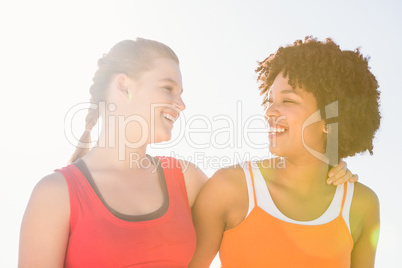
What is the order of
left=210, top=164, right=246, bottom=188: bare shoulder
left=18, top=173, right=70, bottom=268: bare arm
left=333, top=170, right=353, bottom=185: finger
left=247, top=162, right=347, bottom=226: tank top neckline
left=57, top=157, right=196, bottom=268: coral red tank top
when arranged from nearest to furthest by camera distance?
left=18, top=173, right=70, bottom=268: bare arm
left=57, top=157, right=196, bottom=268: coral red tank top
left=247, top=162, right=347, bottom=226: tank top neckline
left=210, top=164, right=246, bottom=188: bare shoulder
left=333, top=170, right=353, bottom=185: finger

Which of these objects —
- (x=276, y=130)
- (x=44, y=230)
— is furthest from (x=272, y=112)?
(x=44, y=230)

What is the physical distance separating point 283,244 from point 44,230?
5.86ft

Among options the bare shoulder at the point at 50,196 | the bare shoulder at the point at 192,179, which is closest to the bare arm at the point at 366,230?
the bare shoulder at the point at 192,179

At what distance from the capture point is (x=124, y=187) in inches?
113

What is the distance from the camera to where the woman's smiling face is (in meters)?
3.21

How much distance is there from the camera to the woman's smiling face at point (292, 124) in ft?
10.5

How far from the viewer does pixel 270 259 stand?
2.95 m

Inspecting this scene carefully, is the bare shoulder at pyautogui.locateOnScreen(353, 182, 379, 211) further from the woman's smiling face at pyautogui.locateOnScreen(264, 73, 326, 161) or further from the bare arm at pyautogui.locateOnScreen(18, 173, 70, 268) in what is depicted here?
the bare arm at pyautogui.locateOnScreen(18, 173, 70, 268)

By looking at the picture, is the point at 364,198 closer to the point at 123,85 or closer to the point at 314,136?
the point at 314,136

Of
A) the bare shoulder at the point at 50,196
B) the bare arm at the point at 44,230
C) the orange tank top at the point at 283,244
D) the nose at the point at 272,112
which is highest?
the nose at the point at 272,112

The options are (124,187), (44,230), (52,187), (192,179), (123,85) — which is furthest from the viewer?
(192,179)

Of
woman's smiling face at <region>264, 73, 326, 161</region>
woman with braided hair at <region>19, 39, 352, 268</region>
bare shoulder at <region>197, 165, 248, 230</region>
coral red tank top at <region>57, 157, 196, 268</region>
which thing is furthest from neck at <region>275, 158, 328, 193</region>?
coral red tank top at <region>57, 157, 196, 268</region>

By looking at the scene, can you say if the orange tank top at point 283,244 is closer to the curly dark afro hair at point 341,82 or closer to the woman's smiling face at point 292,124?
the woman's smiling face at point 292,124

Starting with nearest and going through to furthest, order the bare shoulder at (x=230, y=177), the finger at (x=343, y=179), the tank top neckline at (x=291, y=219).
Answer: the tank top neckline at (x=291, y=219) → the bare shoulder at (x=230, y=177) → the finger at (x=343, y=179)
